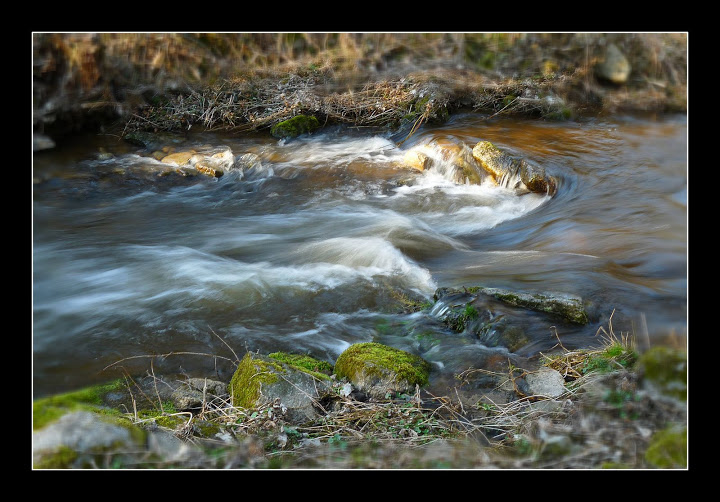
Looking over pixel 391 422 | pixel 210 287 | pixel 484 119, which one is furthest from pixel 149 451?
pixel 484 119

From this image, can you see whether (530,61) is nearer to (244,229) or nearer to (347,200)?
(347,200)

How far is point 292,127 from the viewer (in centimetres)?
980

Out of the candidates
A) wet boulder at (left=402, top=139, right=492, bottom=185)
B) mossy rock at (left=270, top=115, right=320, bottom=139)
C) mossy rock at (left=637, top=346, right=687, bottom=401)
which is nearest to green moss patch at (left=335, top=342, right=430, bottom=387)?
A: mossy rock at (left=637, top=346, right=687, bottom=401)

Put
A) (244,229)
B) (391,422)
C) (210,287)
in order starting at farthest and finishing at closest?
(244,229) < (210,287) < (391,422)

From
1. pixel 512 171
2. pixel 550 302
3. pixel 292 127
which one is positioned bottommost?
pixel 550 302

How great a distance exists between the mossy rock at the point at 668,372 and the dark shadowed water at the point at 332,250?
0.41 meters

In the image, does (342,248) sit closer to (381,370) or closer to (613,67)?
(381,370)

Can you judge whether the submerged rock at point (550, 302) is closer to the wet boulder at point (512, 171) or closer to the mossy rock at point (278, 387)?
the mossy rock at point (278, 387)

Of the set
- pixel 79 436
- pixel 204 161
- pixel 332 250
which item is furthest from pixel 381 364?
pixel 204 161

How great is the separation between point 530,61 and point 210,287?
3756mm

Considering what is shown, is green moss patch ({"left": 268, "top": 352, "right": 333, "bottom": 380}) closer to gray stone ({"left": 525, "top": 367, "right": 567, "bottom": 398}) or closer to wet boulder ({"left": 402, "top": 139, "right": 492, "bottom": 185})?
gray stone ({"left": 525, "top": 367, "right": 567, "bottom": 398})

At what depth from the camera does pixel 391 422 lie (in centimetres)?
320

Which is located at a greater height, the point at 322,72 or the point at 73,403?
the point at 322,72

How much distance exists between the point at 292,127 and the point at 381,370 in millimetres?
7034
